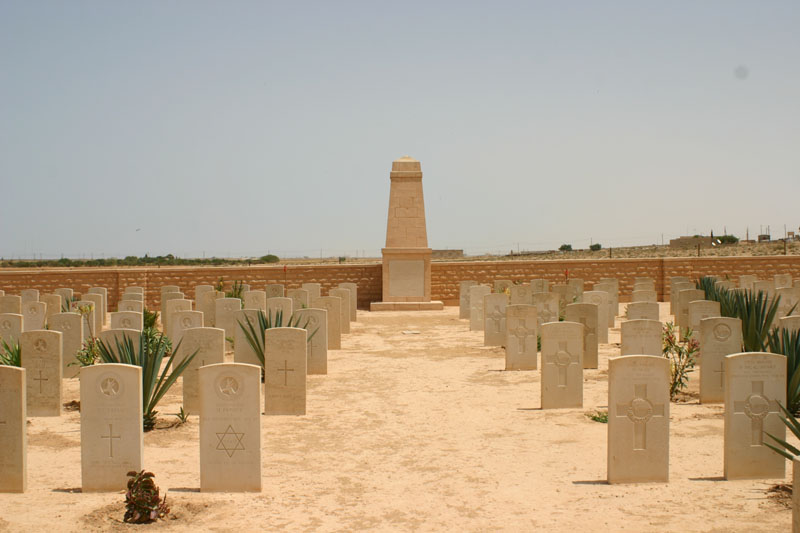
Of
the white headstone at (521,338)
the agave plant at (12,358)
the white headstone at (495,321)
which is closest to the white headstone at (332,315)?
the white headstone at (495,321)

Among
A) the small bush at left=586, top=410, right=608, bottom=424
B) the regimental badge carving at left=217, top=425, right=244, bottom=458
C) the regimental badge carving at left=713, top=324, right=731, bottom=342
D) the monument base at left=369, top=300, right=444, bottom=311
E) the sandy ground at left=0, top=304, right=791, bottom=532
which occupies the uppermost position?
the regimental badge carving at left=713, top=324, right=731, bottom=342

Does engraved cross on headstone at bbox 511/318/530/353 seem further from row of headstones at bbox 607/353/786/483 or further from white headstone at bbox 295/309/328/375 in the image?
row of headstones at bbox 607/353/786/483

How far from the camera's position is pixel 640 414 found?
535 centimetres

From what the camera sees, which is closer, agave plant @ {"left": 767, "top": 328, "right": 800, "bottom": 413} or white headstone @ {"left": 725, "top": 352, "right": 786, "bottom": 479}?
white headstone @ {"left": 725, "top": 352, "right": 786, "bottom": 479}

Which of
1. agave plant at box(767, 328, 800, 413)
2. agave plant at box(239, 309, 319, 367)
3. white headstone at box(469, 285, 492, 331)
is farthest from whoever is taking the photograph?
white headstone at box(469, 285, 492, 331)

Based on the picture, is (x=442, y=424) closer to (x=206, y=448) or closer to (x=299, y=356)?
(x=299, y=356)

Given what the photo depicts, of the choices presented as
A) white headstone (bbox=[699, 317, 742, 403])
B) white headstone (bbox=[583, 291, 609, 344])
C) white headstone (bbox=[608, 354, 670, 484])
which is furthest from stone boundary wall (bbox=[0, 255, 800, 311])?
white headstone (bbox=[608, 354, 670, 484])

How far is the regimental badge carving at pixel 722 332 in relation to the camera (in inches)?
314

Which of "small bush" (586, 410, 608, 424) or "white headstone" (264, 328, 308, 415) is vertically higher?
"white headstone" (264, 328, 308, 415)

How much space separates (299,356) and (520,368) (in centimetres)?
379

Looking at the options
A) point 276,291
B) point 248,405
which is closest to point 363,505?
point 248,405

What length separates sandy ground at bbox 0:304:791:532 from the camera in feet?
15.3

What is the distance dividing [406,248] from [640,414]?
14842 millimetres

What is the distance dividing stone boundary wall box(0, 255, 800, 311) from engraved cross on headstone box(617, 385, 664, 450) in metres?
16.2
